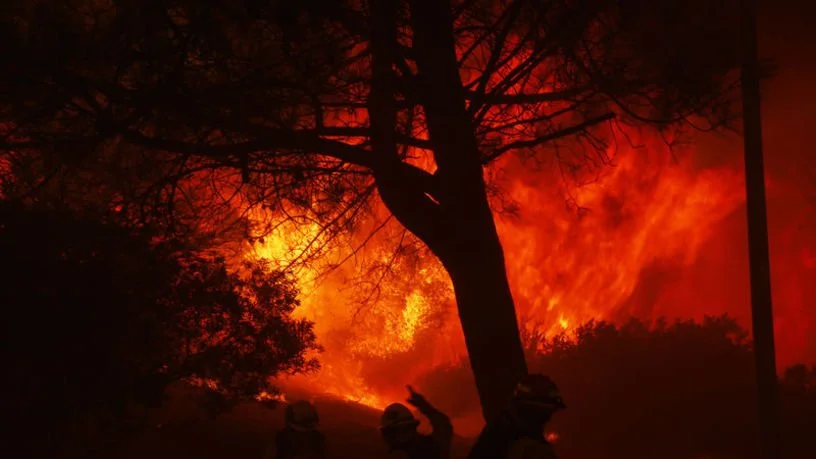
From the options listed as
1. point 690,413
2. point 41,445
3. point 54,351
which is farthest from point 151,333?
point 690,413

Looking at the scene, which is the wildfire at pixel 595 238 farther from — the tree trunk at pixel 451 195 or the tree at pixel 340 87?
the tree trunk at pixel 451 195

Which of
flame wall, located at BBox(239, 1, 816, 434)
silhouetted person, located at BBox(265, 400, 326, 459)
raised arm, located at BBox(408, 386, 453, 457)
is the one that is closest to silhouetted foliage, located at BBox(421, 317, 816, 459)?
flame wall, located at BBox(239, 1, 816, 434)

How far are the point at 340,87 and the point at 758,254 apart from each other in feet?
12.8

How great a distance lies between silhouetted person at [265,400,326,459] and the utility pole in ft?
13.1

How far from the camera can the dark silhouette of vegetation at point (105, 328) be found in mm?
6707

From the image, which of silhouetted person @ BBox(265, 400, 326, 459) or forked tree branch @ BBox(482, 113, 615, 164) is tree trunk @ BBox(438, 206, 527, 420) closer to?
forked tree branch @ BBox(482, 113, 615, 164)

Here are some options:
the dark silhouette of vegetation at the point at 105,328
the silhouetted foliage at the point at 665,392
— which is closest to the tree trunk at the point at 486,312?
the dark silhouette of vegetation at the point at 105,328

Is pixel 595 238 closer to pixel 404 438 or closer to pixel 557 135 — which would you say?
pixel 557 135

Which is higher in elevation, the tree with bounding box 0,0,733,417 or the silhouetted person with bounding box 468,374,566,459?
the tree with bounding box 0,0,733,417

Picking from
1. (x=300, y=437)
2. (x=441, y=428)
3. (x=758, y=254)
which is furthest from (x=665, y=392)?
(x=300, y=437)

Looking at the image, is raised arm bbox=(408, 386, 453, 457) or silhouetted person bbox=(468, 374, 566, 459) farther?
raised arm bbox=(408, 386, 453, 457)

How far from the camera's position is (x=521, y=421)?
3.35 meters

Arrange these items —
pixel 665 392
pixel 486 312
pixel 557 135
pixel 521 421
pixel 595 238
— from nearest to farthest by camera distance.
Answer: pixel 521 421 < pixel 486 312 < pixel 557 135 < pixel 665 392 < pixel 595 238

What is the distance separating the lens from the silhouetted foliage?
41.7ft
